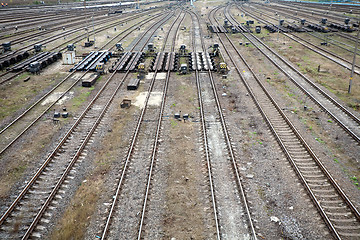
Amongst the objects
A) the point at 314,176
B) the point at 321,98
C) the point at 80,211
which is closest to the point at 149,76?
the point at 321,98

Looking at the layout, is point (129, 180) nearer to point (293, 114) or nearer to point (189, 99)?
point (189, 99)

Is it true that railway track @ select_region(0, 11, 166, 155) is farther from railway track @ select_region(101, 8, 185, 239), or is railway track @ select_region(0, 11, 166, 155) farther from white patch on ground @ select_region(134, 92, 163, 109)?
railway track @ select_region(101, 8, 185, 239)

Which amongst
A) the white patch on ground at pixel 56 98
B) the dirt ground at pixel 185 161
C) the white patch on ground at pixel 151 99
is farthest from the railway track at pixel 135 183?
the white patch on ground at pixel 56 98

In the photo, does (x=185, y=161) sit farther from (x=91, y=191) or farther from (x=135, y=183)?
(x=91, y=191)

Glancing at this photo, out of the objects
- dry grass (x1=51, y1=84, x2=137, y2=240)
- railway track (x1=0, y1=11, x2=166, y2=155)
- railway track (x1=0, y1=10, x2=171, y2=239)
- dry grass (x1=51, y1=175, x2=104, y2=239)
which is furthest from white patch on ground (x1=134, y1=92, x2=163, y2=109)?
dry grass (x1=51, y1=175, x2=104, y2=239)

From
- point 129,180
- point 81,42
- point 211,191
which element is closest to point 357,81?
point 211,191
